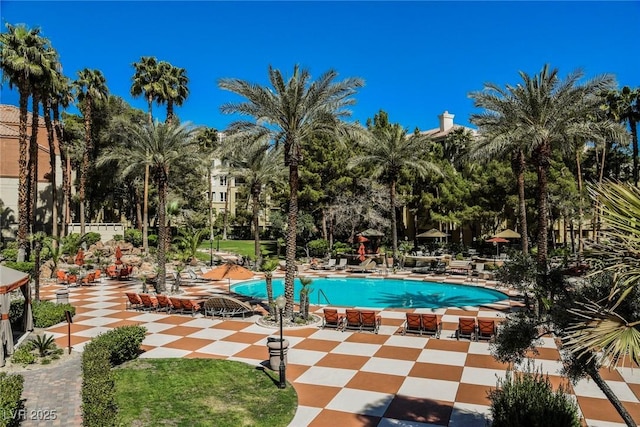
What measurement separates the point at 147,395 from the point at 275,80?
12322 mm

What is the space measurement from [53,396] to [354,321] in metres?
9.52

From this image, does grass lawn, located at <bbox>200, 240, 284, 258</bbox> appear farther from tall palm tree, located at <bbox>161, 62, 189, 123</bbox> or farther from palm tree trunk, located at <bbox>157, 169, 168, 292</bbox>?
palm tree trunk, located at <bbox>157, 169, 168, 292</bbox>

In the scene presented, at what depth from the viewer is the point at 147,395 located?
1008 cm

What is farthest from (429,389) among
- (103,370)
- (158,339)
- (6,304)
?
(6,304)

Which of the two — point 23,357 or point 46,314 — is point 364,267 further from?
point 23,357

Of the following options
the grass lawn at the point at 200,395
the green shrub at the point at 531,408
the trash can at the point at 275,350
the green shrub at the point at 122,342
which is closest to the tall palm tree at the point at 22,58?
the green shrub at the point at 122,342

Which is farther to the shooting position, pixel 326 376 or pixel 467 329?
pixel 467 329

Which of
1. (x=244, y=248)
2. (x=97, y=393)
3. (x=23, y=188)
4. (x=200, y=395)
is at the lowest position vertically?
(x=200, y=395)

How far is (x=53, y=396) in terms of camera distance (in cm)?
977

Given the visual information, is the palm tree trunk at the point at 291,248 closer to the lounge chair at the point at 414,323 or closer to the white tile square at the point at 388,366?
the lounge chair at the point at 414,323

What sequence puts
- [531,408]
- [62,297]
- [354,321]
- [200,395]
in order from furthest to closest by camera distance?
[62,297] < [354,321] < [200,395] < [531,408]

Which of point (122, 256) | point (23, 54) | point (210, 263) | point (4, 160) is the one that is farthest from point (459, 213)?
point (4, 160)

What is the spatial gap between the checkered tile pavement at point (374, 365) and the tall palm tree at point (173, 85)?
26.5 metres

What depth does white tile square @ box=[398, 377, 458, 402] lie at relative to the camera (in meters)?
10.1
